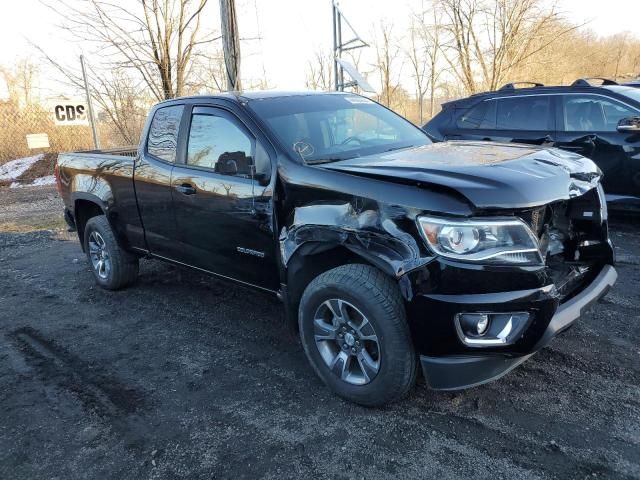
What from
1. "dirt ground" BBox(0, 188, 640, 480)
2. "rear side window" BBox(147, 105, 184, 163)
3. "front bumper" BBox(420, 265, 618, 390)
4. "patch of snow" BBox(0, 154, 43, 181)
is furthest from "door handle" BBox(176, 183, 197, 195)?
"patch of snow" BBox(0, 154, 43, 181)

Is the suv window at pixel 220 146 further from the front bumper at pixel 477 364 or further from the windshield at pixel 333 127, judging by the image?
the front bumper at pixel 477 364

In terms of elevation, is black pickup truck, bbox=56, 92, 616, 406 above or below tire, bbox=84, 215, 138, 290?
above

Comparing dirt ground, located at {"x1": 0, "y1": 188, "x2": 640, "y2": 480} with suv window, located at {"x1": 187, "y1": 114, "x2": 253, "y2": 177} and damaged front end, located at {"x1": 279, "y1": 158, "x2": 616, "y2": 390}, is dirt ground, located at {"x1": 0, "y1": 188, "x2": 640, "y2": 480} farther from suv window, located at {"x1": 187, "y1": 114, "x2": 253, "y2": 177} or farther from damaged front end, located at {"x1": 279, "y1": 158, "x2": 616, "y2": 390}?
suv window, located at {"x1": 187, "y1": 114, "x2": 253, "y2": 177}

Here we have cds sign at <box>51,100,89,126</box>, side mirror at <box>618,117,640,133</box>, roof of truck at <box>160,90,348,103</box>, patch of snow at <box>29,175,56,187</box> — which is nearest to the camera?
roof of truck at <box>160,90,348,103</box>

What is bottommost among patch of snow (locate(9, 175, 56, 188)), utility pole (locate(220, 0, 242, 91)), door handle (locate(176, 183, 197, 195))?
patch of snow (locate(9, 175, 56, 188))

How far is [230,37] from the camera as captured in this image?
8.51 metres

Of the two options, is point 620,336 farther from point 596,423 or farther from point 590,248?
point 596,423

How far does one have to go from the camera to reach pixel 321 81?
20.3 m

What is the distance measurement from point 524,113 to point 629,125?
135 centimetres

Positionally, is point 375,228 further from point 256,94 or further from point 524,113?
point 524,113

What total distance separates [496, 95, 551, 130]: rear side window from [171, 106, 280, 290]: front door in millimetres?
4623

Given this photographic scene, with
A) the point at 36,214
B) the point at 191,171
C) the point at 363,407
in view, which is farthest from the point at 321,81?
the point at 363,407

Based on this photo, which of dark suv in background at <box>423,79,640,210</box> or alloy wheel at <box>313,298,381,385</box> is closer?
alloy wheel at <box>313,298,381,385</box>

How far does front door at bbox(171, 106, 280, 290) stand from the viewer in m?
3.41
